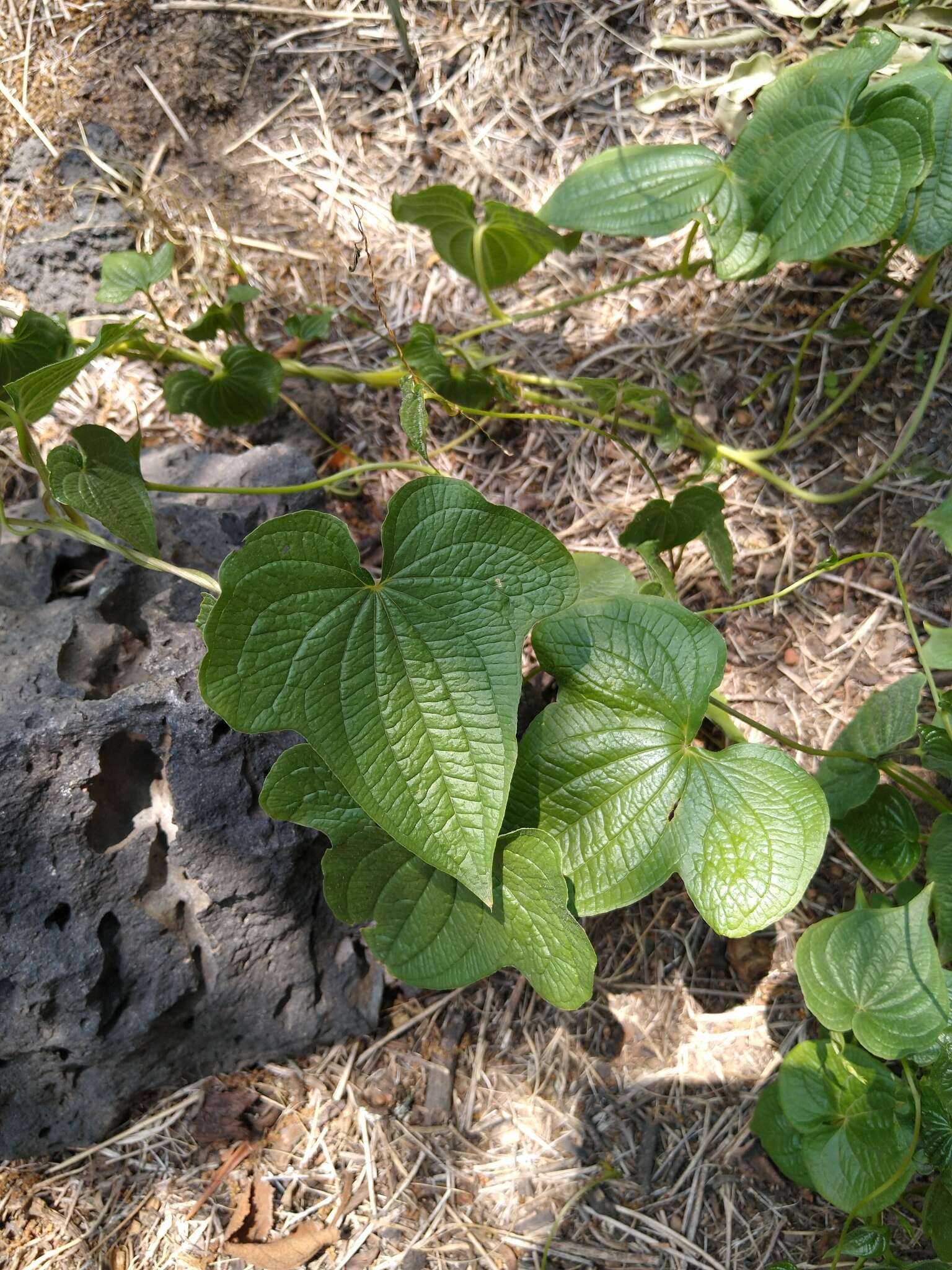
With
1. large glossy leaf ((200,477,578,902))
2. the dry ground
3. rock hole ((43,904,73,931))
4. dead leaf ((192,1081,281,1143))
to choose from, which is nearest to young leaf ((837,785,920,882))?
the dry ground

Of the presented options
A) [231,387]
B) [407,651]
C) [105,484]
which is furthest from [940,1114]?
[231,387]

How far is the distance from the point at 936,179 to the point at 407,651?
0.99m

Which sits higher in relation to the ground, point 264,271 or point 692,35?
point 692,35

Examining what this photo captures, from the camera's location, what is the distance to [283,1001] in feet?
4.36

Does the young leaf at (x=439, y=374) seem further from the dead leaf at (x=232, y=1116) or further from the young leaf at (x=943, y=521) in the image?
the dead leaf at (x=232, y=1116)

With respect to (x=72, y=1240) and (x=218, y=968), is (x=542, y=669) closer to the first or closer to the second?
(x=218, y=968)

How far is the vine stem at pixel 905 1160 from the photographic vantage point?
3.49 ft

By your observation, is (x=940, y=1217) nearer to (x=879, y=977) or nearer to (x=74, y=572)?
(x=879, y=977)

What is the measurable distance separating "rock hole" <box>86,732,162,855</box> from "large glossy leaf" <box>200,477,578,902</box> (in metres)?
0.45

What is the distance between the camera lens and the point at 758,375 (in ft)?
5.28

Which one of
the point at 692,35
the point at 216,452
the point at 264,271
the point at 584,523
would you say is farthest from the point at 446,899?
the point at 692,35

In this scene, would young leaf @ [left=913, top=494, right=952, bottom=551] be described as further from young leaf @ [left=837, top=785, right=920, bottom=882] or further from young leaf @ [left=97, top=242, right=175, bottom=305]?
young leaf @ [left=97, top=242, right=175, bottom=305]

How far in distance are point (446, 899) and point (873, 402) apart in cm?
113

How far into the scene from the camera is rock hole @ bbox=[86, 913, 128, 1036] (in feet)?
4.04
